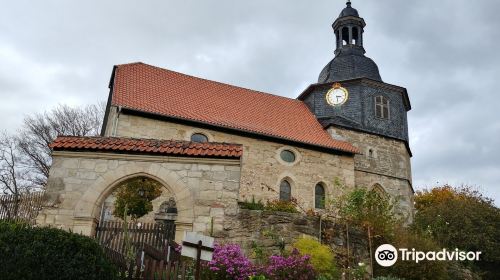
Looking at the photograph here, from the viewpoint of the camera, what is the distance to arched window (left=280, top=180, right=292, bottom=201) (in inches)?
715

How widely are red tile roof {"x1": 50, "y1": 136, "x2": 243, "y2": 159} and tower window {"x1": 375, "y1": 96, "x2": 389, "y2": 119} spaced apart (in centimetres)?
1470

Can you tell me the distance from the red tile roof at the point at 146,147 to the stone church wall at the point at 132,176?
114 millimetres

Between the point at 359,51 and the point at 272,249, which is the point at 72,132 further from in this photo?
the point at 272,249

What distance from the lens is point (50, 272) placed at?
5785mm

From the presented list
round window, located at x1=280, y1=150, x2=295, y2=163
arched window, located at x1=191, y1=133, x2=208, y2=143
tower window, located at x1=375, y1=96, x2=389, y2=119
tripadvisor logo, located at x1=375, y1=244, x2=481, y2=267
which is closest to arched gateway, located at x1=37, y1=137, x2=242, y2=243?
tripadvisor logo, located at x1=375, y1=244, x2=481, y2=267

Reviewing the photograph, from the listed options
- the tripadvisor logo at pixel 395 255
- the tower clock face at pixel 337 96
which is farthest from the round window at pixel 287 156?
the tripadvisor logo at pixel 395 255

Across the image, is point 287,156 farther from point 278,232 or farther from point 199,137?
point 278,232

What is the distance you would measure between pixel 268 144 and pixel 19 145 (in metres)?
13.3

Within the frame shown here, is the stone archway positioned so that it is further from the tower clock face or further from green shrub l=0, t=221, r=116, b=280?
the tower clock face

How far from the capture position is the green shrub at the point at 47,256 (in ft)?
18.7

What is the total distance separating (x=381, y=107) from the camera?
22500mm

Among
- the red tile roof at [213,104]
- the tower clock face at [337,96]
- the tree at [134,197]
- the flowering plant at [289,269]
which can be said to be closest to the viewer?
the flowering plant at [289,269]

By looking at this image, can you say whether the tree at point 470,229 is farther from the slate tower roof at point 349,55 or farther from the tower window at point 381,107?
the slate tower roof at point 349,55

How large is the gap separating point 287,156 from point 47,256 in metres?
13.6
